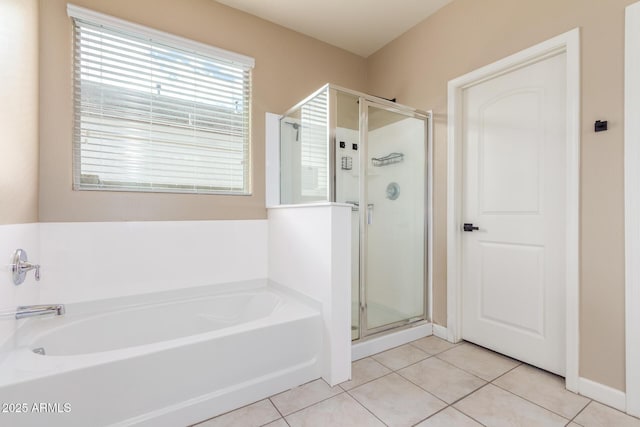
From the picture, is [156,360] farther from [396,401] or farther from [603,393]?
[603,393]

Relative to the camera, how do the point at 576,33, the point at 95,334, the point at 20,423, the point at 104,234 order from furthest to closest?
the point at 104,234, the point at 95,334, the point at 576,33, the point at 20,423

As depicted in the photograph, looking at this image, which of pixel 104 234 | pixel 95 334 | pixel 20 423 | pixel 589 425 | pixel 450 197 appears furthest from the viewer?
pixel 450 197

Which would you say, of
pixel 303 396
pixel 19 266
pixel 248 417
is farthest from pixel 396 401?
pixel 19 266

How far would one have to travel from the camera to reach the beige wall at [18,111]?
1363 mm

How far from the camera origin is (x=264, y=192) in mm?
2496

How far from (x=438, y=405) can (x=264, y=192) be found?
1.87 metres

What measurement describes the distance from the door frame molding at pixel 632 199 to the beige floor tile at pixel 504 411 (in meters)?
0.41

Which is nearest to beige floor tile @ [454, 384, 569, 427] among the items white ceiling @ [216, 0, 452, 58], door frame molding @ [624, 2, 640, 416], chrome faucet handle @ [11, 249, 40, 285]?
door frame molding @ [624, 2, 640, 416]

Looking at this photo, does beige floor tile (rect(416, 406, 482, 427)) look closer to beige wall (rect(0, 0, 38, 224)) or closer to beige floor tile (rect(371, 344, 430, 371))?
beige floor tile (rect(371, 344, 430, 371))

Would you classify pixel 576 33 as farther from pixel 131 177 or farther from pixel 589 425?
pixel 131 177

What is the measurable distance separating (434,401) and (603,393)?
0.87 m

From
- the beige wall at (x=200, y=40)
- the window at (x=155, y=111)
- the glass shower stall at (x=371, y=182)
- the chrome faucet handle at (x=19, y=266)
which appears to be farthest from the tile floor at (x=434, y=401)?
the window at (x=155, y=111)

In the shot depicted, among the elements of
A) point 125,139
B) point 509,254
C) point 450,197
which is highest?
point 125,139

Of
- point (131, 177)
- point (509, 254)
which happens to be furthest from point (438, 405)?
point (131, 177)
